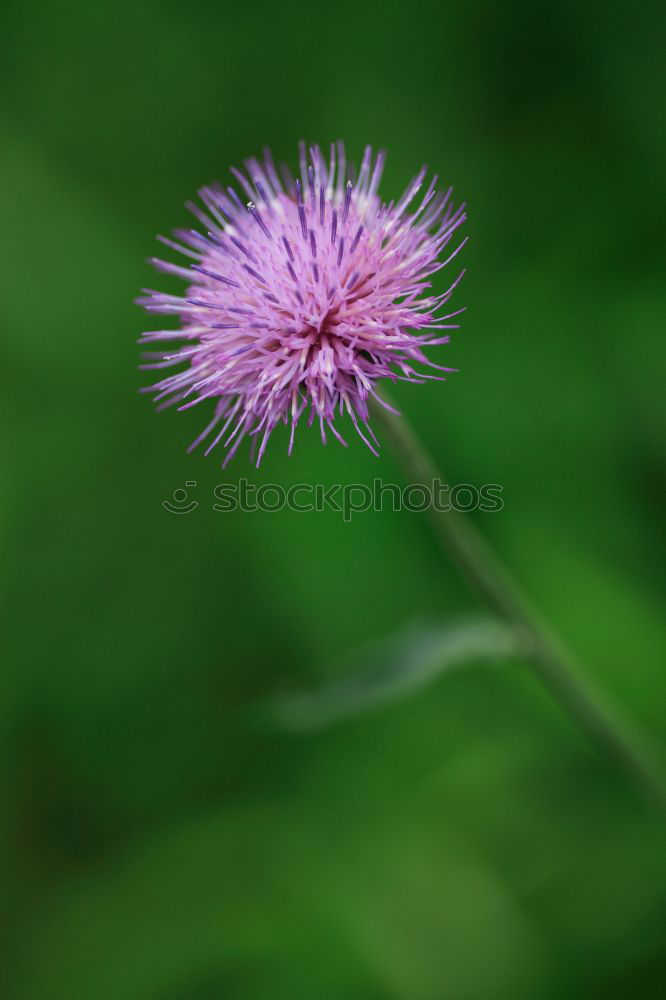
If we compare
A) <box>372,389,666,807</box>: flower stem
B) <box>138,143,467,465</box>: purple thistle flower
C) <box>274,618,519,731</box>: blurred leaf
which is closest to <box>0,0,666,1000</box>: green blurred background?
<box>274,618,519,731</box>: blurred leaf

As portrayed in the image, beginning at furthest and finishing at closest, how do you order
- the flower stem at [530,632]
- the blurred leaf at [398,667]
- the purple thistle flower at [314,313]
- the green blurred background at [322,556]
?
the green blurred background at [322,556], the blurred leaf at [398,667], the flower stem at [530,632], the purple thistle flower at [314,313]

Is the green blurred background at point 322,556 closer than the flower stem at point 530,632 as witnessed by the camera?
No

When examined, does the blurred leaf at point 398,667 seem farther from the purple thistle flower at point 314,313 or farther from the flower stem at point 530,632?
the purple thistle flower at point 314,313

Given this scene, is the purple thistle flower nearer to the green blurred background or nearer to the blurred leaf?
the blurred leaf

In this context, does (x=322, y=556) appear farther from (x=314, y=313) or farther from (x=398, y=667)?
(x=314, y=313)

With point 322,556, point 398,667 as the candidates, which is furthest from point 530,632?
point 322,556

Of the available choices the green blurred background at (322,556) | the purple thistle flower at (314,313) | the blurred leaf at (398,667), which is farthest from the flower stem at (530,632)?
the green blurred background at (322,556)
